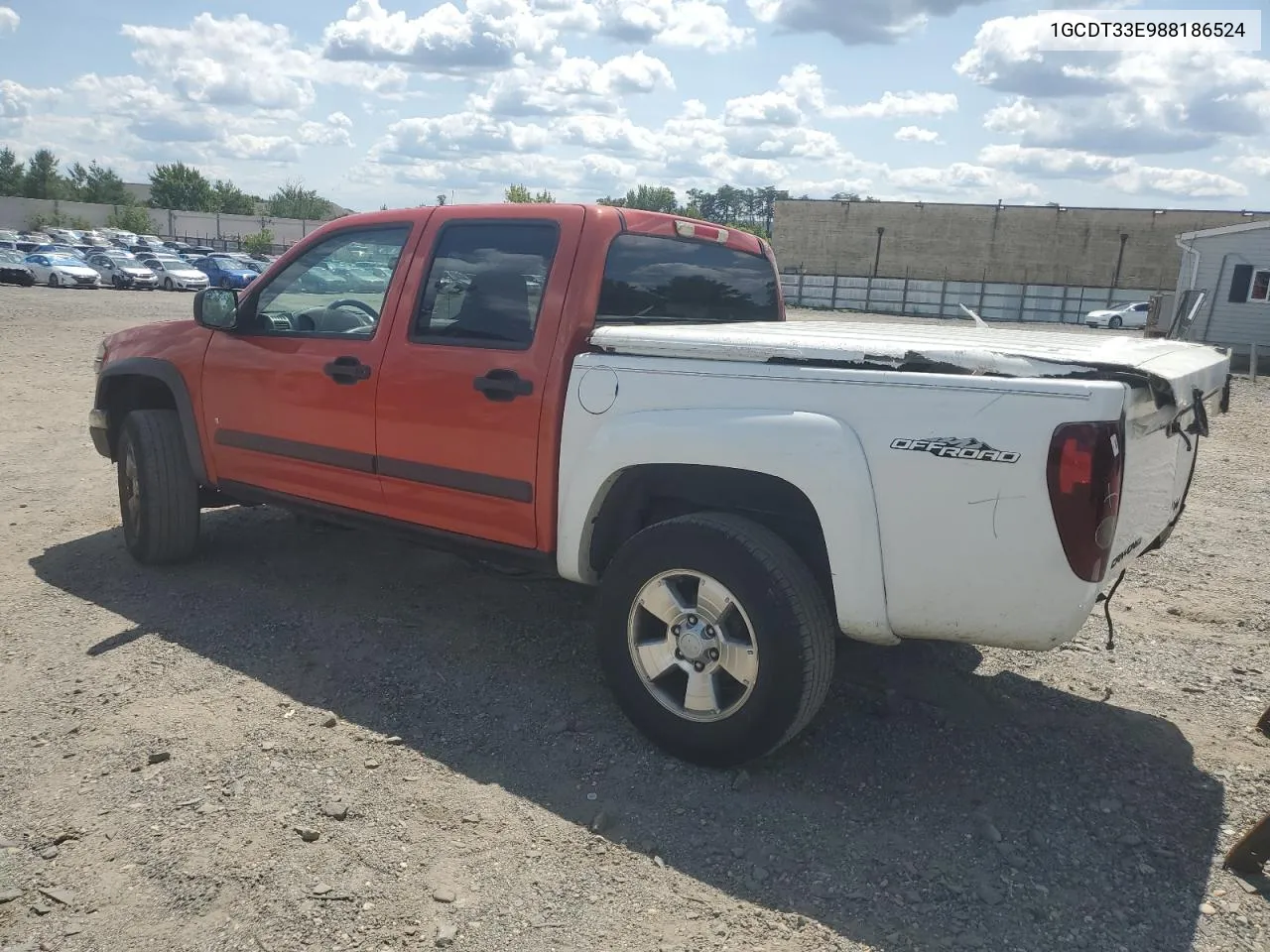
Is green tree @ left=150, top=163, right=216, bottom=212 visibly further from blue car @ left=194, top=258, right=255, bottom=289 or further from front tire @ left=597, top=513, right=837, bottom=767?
front tire @ left=597, top=513, right=837, bottom=767

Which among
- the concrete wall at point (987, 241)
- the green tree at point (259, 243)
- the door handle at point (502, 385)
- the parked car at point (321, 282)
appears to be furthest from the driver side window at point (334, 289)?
the green tree at point (259, 243)

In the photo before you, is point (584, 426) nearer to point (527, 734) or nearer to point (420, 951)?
point (527, 734)

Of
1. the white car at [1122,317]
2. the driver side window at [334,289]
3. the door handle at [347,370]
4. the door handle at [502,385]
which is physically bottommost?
the white car at [1122,317]

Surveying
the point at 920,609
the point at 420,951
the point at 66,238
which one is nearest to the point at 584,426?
the point at 920,609

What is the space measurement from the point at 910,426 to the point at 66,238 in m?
63.7

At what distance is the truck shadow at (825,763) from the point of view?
2631mm

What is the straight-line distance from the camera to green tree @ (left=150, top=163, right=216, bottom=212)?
94188mm

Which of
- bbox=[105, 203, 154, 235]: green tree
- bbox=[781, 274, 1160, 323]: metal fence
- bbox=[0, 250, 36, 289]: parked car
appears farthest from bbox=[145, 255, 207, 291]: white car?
bbox=[105, 203, 154, 235]: green tree

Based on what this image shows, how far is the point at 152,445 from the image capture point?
196 inches

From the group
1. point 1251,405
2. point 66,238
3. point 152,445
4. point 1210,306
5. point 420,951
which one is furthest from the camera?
point 66,238

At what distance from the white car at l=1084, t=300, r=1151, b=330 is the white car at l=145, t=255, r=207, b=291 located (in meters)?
35.4

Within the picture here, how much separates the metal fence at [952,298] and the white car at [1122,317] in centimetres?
882

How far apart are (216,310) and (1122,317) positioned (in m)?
40.1

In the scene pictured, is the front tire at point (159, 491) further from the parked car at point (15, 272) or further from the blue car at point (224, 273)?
the parked car at point (15, 272)
